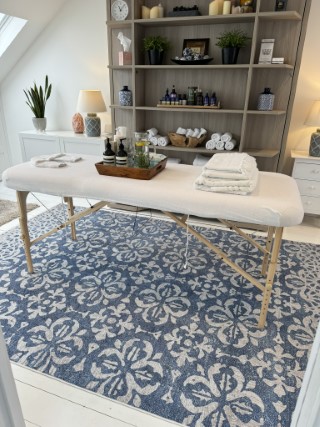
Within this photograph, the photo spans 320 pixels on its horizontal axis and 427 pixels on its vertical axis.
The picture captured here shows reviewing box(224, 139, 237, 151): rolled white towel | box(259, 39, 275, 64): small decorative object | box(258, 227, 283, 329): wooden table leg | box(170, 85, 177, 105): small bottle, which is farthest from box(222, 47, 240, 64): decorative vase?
box(258, 227, 283, 329): wooden table leg

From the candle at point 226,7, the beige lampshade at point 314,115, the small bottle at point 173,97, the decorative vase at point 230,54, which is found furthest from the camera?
the small bottle at point 173,97

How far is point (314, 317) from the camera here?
1.79 meters

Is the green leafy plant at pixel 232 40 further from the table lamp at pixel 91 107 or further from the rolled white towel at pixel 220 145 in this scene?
the table lamp at pixel 91 107

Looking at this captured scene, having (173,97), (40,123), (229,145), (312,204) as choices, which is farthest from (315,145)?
(40,123)

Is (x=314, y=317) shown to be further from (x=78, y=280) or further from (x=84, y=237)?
(x=84, y=237)

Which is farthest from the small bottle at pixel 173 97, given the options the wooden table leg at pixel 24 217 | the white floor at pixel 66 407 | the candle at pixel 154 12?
the white floor at pixel 66 407

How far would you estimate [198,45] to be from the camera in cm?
280

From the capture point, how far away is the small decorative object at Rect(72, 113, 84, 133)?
3.61 metres

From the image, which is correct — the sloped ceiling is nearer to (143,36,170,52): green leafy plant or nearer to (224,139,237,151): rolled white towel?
(143,36,170,52): green leafy plant

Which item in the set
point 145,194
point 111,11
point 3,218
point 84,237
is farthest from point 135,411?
point 111,11

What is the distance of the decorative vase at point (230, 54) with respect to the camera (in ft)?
8.35

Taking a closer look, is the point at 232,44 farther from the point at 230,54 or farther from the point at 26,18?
the point at 26,18

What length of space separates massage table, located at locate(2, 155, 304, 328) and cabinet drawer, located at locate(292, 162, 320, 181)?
1135 millimetres

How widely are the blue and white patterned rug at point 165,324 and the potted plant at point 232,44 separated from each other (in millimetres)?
1616
